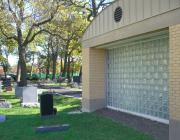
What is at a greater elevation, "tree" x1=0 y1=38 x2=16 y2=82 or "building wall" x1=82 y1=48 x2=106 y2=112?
"tree" x1=0 y1=38 x2=16 y2=82

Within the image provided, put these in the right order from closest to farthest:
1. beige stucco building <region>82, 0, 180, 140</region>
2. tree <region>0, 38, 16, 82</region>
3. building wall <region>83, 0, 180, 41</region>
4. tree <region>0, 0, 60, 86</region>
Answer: beige stucco building <region>82, 0, 180, 140</region> < building wall <region>83, 0, 180, 41</region> < tree <region>0, 0, 60, 86</region> < tree <region>0, 38, 16, 82</region>

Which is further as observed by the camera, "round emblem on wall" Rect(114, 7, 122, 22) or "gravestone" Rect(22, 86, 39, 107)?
Answer: "gravestone" Rect(22, 86, 39, 107)

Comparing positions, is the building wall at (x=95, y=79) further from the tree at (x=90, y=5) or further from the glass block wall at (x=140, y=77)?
the tree at (x=90, y=5)

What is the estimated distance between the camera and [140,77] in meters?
13.4

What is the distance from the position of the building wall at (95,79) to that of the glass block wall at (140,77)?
252 millimetres

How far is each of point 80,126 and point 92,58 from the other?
437cm

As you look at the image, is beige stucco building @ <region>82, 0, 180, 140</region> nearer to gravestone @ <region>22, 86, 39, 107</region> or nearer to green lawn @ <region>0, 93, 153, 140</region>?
green lawn @ <region>0, 93, 153, 140</region>

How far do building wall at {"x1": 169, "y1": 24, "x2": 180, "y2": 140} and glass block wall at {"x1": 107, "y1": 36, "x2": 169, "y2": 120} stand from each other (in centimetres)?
216

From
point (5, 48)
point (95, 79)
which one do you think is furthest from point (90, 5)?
point (5, 48)

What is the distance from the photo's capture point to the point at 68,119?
1356cm

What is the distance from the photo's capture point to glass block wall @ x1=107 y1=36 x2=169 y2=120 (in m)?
12.0

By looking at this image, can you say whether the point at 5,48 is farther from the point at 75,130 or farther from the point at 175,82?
the point at 175,82

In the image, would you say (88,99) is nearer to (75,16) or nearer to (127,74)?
(127,74)

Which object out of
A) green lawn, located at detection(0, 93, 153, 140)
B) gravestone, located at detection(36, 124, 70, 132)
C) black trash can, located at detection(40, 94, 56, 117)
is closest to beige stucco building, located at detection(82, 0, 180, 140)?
green lawn, located at detection(0, 93, 153, 140)
